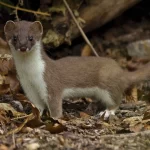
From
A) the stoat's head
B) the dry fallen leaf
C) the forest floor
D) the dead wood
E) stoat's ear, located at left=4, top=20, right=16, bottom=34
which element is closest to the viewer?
the forest floor

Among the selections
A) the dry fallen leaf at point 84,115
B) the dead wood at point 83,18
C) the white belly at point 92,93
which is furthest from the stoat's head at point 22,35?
the dead wood at point 83,18

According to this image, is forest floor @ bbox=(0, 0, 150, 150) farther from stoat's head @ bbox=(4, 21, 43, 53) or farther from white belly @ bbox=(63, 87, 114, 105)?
stoat's head @ bbox=(4, 21, 43, 53)

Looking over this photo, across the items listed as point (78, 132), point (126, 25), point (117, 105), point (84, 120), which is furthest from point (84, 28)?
point (78, 132)

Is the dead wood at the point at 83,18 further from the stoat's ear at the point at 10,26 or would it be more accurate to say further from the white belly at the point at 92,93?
the stoat's ear at the point at 10,26

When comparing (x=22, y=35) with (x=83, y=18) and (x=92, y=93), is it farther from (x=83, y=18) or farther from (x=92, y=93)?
(x=83, y=18)

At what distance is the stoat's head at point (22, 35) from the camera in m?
4.78

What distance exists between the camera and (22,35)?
190 inches

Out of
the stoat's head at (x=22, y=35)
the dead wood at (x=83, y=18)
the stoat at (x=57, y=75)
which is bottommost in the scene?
the stoat at (x=57, y=75)

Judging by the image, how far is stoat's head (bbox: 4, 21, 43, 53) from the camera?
478cm

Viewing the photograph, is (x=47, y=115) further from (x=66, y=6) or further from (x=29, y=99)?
(x=66, y=6)

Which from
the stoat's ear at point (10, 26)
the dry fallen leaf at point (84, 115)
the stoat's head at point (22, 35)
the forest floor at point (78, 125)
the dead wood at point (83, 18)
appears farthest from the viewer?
the dead wood at point (83, 18)

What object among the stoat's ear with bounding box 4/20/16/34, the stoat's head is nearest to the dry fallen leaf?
the stoat's head

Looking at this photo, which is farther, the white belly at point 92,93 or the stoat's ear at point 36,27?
the white belly at point 92,93

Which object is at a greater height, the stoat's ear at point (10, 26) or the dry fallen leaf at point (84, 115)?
the stoat's ear at point (10, 26)
